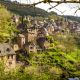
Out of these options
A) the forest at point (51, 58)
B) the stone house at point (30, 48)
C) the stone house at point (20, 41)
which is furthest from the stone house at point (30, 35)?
the stone house at point (30, 48)

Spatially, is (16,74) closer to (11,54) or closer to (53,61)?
(11,54)

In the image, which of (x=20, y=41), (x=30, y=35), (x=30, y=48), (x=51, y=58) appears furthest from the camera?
(x=30, y=35)

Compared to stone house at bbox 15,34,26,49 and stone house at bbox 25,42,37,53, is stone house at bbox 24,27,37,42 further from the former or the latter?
stone house at bbox 25,42,37,53

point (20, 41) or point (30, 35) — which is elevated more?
point (30, 35)

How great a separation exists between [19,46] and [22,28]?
12900 millimetres

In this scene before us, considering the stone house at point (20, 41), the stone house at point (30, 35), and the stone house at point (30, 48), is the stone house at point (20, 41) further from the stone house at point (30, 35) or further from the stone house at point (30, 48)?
the stone house at point (30, 35)

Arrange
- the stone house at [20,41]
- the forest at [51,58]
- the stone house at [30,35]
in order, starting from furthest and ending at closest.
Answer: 1. the stone house at [30,35]
2. the stone house at [20,41]
3. the forest at [51,58]

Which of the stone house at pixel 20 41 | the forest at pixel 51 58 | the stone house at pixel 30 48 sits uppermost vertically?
the stone house at pixel 20 41

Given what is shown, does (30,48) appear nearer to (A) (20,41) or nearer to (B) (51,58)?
(A) (20,41)

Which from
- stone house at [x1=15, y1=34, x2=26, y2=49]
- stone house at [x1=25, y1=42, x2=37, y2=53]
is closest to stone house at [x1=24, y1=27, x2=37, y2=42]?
stone house at [x1=15, y1=34, x2=26, y2=49]

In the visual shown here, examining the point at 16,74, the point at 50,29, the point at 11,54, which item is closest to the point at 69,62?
the point at 11,54

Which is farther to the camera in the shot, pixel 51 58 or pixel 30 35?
pixel 30 35

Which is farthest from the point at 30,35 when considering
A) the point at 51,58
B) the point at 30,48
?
the point at 51,58

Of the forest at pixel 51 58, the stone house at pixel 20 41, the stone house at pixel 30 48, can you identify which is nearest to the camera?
the forest at pixel 51 58
